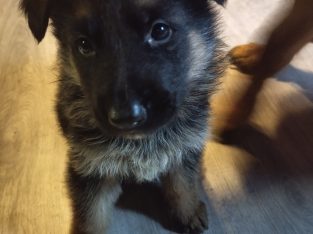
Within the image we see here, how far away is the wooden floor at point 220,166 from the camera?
184 cm

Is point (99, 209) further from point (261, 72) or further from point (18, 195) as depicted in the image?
point (261, 72)

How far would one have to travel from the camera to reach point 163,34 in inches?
51.7

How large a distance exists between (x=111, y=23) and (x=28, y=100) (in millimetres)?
1244

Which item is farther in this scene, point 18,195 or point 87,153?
point 18,195

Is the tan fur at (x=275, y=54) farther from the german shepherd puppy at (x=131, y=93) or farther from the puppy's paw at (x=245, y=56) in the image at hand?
the german shepherd puppy at (x=131, y=93)

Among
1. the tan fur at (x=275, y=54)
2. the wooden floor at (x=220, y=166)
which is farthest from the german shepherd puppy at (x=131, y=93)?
the tan fur at (x=275, y=54)

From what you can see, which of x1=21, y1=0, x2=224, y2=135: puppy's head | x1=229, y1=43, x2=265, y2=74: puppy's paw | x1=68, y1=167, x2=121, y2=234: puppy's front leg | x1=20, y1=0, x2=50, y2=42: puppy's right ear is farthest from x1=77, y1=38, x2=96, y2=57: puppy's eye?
x1=229, y1=43, x2=265, y2=74: puppy's paw

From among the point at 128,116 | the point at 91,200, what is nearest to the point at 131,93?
the point at 128,116

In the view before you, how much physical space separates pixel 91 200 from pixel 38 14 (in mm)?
683

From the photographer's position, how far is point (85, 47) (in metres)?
1.35

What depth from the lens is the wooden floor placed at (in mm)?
1837

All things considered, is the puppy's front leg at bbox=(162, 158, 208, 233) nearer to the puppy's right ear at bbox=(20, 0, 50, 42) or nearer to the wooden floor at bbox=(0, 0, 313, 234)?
the wooden floor at bbox=(0, 0, 313, 234)

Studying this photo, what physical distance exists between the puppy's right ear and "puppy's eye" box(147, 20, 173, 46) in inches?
14.3

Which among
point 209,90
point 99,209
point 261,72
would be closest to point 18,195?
point 99,209
